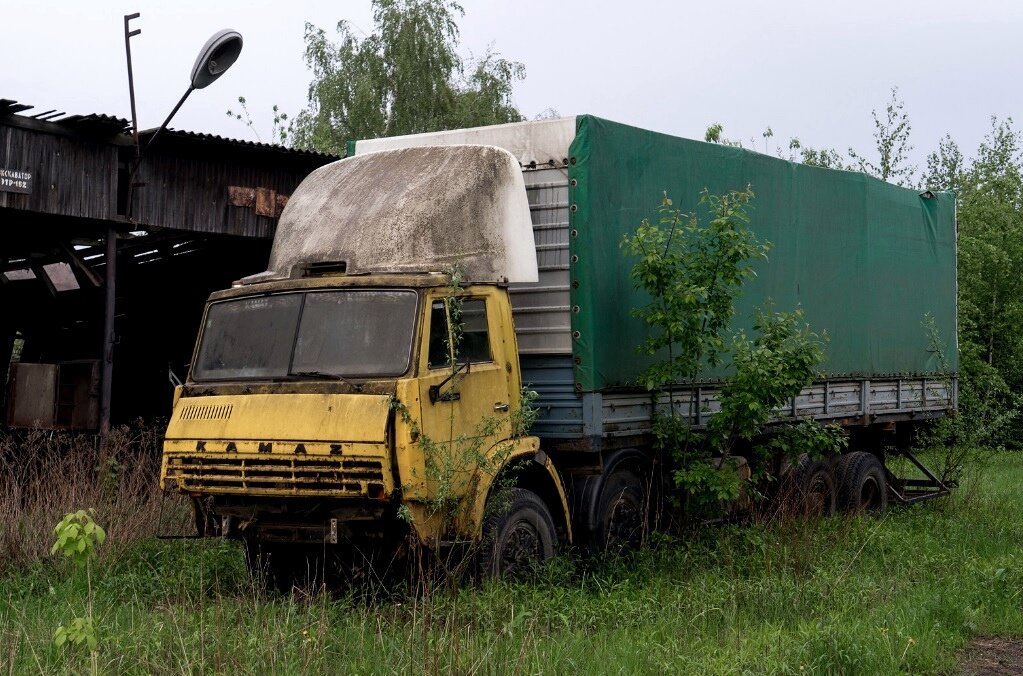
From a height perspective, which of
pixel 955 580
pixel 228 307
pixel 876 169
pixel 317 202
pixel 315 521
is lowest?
pixel 955 580

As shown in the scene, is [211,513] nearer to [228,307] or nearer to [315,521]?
[315,521]

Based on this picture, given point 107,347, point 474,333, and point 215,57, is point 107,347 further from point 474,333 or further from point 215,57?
point 474,333

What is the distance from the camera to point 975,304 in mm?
28891

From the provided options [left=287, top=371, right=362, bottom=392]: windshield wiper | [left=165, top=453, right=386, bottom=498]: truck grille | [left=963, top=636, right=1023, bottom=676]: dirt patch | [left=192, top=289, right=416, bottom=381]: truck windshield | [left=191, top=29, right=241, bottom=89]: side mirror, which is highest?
[left=191, top=29, right=241, bottom=89]: side mirror

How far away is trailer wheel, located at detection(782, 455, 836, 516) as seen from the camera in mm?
12158

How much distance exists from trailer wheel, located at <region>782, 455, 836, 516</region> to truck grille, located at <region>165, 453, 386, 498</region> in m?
5.48

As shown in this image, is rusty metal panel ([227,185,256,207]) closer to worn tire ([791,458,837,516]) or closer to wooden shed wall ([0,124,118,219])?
wooden shed wall ([0,124,118,219])

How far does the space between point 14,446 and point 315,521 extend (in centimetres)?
801

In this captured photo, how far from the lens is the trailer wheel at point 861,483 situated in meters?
13.7

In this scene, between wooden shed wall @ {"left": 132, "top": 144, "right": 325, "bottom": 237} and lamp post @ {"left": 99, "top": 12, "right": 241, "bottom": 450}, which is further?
wooden shed wall @ {"left": 132, "top": 144, "right": 325, "bottom": 237}

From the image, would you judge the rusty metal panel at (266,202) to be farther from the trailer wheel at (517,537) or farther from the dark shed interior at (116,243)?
the trailer wheel at (517,537)

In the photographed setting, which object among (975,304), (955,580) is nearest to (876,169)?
(975,304)

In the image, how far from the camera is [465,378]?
8.11 m

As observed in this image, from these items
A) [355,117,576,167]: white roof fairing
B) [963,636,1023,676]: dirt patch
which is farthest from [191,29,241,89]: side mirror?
[963,636,1023,676]: dirt patch
